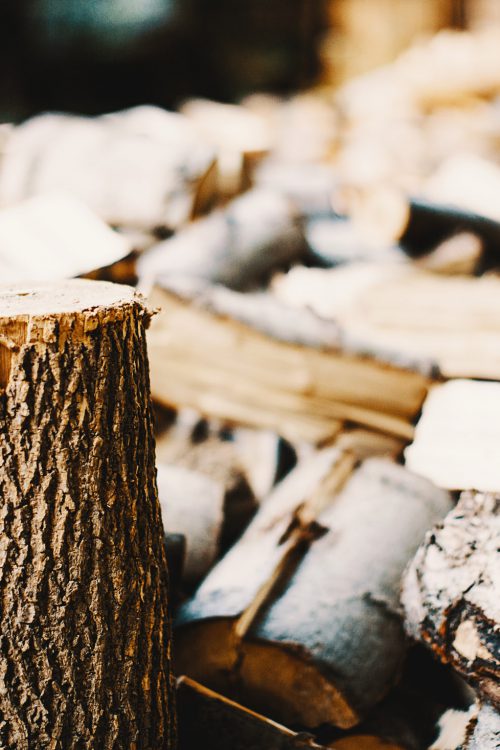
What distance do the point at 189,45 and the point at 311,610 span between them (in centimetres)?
589

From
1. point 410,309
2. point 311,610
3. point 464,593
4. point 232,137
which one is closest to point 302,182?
point 232,137

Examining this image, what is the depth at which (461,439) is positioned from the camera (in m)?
1.60

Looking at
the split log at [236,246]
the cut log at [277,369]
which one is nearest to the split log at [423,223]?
the split log at [236,246]

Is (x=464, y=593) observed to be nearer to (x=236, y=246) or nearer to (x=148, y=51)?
(x=236, y=246)

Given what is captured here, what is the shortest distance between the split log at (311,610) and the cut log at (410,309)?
1.62 feet

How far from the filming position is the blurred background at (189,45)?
545 cm

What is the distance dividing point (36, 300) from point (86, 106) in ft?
17.0

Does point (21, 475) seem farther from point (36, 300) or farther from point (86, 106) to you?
point (86, 106)

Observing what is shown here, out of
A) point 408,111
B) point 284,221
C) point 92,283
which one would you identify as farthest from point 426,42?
point 92,283

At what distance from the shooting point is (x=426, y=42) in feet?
20.2

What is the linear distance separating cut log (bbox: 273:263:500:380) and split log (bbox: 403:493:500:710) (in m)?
0.77

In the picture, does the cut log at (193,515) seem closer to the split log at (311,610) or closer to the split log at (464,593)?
the split log at (311,610)

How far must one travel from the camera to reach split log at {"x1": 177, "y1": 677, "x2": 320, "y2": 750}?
1.40m

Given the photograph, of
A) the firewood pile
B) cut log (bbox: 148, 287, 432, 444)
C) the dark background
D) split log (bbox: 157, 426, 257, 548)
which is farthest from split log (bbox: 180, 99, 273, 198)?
split log (bbox: 157, 426, 257, 548)
